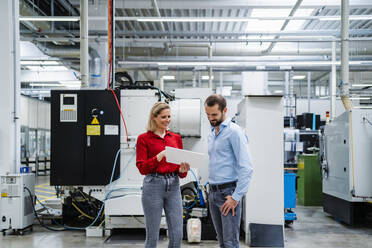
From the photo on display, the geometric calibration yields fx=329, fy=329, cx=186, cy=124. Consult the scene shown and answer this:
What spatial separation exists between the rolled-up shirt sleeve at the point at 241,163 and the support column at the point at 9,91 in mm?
3608

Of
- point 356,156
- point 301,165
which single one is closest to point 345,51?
point 356,156

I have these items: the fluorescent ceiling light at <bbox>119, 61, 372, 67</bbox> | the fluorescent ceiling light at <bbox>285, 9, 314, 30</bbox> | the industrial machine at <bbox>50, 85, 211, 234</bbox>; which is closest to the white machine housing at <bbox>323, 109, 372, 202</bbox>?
the industrial machine at <bbox>50, 85, 211, 234</bbox>

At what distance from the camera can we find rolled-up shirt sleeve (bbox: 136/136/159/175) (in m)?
2.31

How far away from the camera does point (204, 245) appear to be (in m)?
3.87

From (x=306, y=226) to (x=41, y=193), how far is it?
616 centimetres

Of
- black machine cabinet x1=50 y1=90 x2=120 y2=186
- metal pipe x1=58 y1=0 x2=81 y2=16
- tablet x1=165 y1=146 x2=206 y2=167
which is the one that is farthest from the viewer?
metal pipe x1=58 y1=0 x2=81 y2=16

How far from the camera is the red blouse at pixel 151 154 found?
232cm

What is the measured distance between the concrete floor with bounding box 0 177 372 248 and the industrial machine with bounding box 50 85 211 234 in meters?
0.42

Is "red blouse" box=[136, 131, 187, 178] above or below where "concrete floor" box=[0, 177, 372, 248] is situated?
above

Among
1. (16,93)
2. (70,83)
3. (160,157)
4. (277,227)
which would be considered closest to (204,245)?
(277,227)

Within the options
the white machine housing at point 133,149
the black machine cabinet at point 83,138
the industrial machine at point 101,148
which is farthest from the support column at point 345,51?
the black machine cabinet at point 83,138

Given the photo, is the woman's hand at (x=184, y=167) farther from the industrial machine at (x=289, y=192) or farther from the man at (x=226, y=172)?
the industrial machine at (x=289, y=192)

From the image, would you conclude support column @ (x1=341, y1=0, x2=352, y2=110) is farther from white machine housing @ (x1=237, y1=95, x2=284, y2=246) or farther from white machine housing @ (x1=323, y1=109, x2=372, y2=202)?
white machine housing @ (x1=237, y1=95, x2=284, y2=246)

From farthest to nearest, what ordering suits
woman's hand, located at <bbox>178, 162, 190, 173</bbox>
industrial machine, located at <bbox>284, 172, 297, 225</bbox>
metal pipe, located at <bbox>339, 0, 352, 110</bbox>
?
metal pipe, located at <bbox>339, 0, 352, 110</bbox>, industrial machine, located at <bbox>284, 172, 297, 225</bbox>, woman's hand, located at <bbox>178, 162, 190, 173</bbox>
